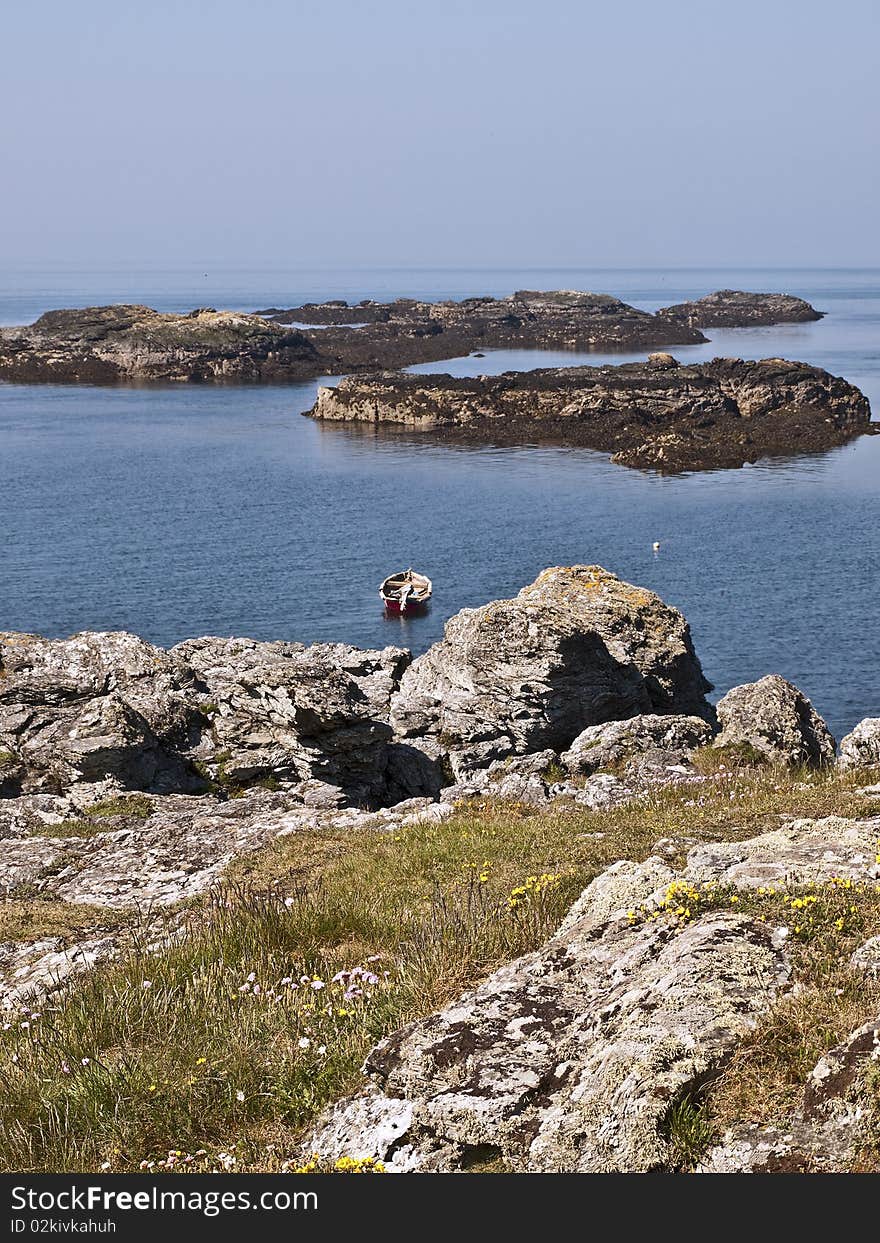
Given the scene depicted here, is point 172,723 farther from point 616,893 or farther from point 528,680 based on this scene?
point 616,893

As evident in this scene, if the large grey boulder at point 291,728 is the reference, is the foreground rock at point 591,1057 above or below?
above

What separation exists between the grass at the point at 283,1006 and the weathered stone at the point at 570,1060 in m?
0.19

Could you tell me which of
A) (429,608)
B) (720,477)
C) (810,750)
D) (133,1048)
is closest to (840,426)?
(720,477)

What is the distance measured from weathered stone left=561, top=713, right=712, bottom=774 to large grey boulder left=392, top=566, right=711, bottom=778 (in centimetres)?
374

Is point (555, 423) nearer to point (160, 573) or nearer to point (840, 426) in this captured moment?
point (840, 426)

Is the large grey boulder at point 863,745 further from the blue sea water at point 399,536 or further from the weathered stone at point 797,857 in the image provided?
the blue sea water at point 399,536

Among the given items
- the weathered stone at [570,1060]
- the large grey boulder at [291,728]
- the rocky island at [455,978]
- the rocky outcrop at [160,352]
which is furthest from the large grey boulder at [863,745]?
the rocky outcrop at [160,352]

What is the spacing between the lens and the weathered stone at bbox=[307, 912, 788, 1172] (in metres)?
5.76

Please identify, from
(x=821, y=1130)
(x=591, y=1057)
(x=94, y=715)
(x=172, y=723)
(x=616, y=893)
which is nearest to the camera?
(x=821, y=1130)

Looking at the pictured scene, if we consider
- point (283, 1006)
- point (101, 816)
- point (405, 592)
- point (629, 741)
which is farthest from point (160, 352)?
point (283, 1006)

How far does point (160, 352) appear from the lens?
18388cm

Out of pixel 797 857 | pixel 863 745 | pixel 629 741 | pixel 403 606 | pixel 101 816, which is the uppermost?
pixel 797 857

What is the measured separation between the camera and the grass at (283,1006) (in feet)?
21.9

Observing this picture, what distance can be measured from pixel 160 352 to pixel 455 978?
188 m
